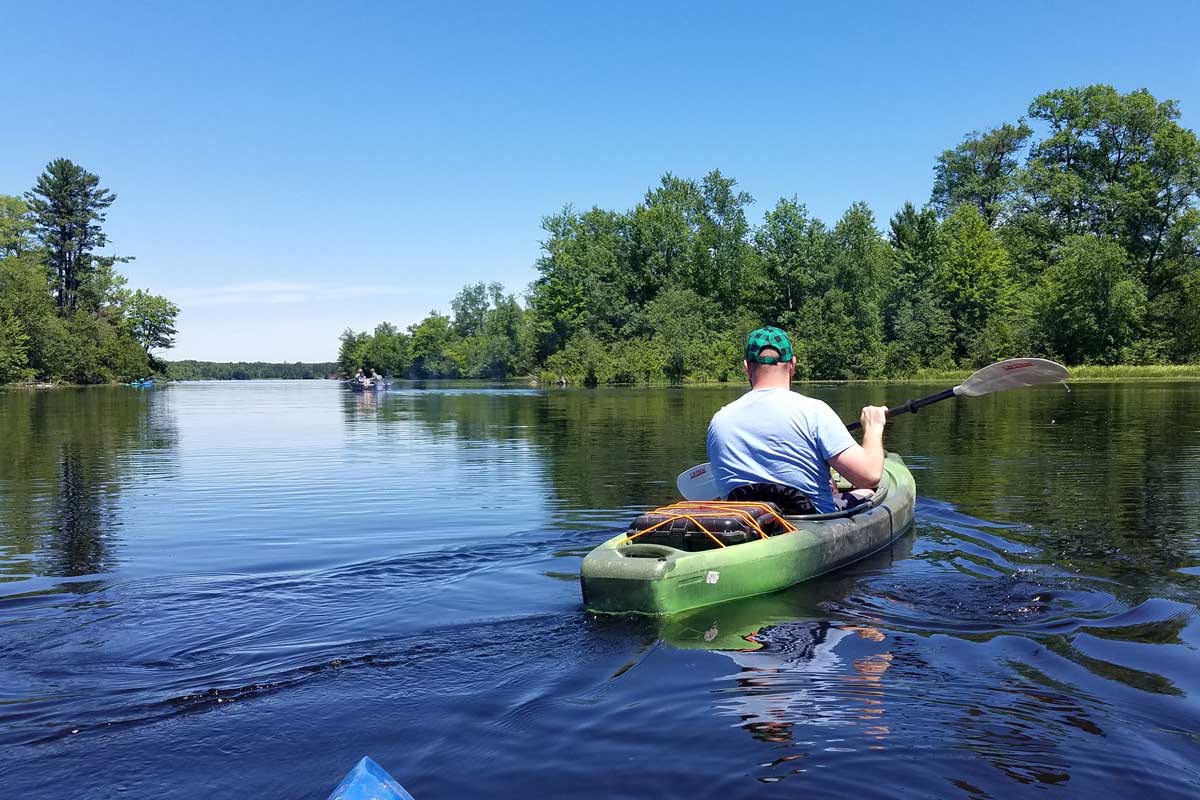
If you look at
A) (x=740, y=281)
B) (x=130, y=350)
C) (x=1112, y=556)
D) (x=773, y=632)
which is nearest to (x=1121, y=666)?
(x=773, y=632)

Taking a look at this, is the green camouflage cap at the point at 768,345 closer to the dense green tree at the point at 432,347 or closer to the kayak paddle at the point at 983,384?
the kayak paddle at the point at 983,384

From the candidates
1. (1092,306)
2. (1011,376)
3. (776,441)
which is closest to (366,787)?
(776,441)

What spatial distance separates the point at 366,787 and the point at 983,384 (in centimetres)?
903

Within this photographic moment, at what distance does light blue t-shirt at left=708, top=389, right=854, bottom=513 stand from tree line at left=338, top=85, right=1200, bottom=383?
5734 cm

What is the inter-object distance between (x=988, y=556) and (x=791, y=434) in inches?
114

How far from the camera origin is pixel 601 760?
3910mm

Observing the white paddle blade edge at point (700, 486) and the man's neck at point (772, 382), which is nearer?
the man's neck at point (772, 382)

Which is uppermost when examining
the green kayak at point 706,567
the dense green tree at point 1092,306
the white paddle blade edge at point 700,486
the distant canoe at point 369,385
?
the dense green tree at point 1092,306

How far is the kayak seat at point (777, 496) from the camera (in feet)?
24.2

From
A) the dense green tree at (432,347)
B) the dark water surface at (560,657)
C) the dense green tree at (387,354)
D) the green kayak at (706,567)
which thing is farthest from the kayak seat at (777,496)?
the dense green tree at (387,354)

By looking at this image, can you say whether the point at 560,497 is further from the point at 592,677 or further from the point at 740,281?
the point at 740,281

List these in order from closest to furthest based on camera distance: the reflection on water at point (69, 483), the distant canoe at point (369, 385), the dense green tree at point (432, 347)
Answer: the reflection on water at point (69, 483), the distant canoe at point (369, 385), the dense green tree at point (432, 347)

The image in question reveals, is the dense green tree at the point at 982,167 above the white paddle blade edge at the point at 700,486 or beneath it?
above

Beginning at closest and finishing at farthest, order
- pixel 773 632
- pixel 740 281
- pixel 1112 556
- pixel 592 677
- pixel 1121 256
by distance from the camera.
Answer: pixel 592 677, pixel 773 632, pixel 1112 556, pixel 1121 256, pixel 740 281
